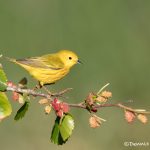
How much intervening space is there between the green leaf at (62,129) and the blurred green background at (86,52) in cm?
532

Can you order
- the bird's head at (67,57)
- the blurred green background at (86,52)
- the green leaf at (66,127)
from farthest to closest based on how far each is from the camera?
the blurred green background at (86,52)
the bird's head at (67,57)
the green leaf at (66,127)

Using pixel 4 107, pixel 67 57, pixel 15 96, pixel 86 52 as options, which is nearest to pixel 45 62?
pixel 67 57

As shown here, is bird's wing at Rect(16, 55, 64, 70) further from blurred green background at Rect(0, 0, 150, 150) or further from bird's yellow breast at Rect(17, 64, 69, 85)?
blurred green background at Rect(0, 0, 150, 150)

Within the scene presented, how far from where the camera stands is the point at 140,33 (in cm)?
1205

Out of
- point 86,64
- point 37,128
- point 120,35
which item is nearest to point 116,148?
point 37,128

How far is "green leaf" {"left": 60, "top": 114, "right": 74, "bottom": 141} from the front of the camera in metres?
3.39

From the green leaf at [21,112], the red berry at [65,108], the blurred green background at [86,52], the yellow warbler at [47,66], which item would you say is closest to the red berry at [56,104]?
the red berry at [65,108]

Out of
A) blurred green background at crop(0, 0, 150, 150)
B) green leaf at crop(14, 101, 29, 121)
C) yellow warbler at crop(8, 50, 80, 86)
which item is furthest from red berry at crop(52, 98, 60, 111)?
blurred green background at crop(0, 0, 150, 150)

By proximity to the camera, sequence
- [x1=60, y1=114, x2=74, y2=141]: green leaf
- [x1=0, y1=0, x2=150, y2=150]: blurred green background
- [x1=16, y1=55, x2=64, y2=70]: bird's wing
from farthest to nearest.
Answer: [x1=0, y1=0, x2=150, y2=150]: blurred green background, [x1=16, y1=55, x2=64, y2=70]: bird's wing, [x1=60, y1=114, x2=74, y2=141]: green leaf

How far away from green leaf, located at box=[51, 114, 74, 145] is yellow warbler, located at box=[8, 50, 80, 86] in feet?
5.71

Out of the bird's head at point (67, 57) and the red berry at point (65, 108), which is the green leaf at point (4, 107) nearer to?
the red berry at point (65, 108)

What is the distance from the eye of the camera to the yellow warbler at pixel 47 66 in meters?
5.31

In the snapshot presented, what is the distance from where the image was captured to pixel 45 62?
548cm

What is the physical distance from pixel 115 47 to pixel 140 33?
0.58m
